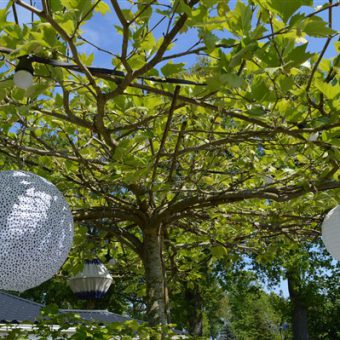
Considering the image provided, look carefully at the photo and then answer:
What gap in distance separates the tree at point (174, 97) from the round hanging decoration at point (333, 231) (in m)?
0.31

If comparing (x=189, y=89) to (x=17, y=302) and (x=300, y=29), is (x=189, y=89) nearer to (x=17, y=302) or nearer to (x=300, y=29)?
(x=300, y=29)

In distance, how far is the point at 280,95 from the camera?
204 cm

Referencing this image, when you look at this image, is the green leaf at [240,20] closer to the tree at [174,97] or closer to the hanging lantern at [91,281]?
the tree at [174,97]

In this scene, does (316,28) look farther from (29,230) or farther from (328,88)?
(29,230)

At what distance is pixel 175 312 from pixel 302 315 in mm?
4152

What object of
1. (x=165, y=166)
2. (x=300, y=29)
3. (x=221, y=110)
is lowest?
(x=300, y=29)

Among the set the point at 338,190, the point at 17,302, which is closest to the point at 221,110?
the point at 338,190

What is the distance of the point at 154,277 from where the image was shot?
3893 millimetres

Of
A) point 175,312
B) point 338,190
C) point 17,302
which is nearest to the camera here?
point 338,190

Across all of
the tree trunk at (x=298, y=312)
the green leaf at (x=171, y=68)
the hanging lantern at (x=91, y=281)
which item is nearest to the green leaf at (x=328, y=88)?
the green leaf at (x=171, y=68)

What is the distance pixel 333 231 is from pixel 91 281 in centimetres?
313

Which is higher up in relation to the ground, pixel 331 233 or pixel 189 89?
pixel 189 89

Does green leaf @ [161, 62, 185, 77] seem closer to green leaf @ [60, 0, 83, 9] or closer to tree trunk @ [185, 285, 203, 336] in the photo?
green leaf @ [60, 0, 83, 9]

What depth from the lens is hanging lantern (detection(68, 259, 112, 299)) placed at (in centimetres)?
509
